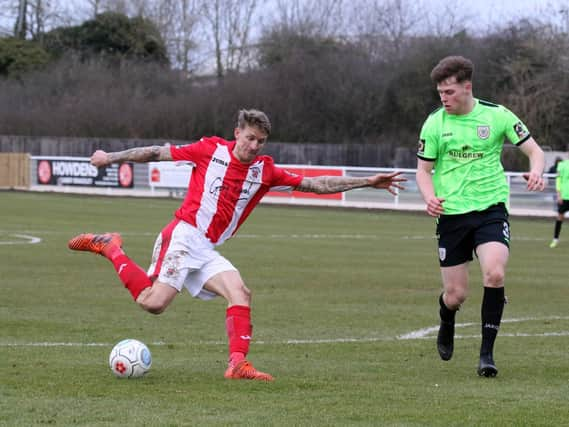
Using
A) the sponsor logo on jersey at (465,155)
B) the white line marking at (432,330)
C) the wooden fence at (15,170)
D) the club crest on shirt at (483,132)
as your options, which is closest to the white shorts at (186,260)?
the sponsor logo on jersey at (465,155)

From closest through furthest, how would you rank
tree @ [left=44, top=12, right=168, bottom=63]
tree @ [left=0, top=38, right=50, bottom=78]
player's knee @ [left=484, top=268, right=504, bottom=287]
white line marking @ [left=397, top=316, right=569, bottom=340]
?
1. player's knee @ [left=484, top=268, right=504, bottom=287]
2. white line marking @ [left=397, top=316, right=569, bottom=340]
3. tree @ [left=0, top=38, right=50, bottom=78]
4. tree @ [left=44, top=12, right=168, bottom=63]

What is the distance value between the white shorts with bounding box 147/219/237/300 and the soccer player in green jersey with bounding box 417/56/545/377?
1559mm

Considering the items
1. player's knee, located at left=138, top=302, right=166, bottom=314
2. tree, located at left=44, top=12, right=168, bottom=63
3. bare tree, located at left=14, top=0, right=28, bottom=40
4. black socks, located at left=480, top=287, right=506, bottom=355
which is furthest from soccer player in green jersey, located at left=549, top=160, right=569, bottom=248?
bare tree, located at left=14, top=0, right=28, bottom=40

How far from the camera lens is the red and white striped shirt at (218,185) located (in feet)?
25.0

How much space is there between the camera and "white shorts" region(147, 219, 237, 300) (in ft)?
24.8

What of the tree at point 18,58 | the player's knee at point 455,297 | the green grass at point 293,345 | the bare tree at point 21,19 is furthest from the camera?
the bare tree at point 21,19

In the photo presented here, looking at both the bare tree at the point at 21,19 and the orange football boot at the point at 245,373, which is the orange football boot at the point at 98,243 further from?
the bare tree at the point at 21,19

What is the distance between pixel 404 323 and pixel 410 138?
1650 inches

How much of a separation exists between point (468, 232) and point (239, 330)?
5.79 ft

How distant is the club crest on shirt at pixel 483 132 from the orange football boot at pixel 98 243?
9.14ft

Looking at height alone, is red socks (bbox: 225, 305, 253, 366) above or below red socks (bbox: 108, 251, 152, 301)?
below

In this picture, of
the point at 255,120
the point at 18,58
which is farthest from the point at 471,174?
the point at 18,58

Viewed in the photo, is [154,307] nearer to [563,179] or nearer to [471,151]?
Answer: [471,151]

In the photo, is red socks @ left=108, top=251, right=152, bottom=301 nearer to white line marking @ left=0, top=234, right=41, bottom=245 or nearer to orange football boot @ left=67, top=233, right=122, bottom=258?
orange football boot @ left=67, top=233, right=122, bottom=258
